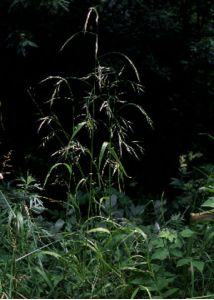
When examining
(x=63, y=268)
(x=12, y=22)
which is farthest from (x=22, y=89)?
(x=63, y=268)

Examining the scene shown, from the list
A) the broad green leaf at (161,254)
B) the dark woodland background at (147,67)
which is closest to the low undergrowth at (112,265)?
the broad green leaf at (161,254)

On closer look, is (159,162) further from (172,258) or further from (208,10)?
(172,258)

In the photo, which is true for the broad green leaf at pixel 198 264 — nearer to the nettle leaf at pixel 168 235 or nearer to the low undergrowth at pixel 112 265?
the low undergrowth at pixel 112 265

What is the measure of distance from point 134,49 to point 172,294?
9.10 feet

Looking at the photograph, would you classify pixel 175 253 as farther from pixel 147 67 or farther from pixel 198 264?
pixel 147 67

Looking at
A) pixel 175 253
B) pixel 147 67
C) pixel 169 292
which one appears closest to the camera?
pixel 169 292

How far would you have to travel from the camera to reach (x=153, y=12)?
500 centimetres

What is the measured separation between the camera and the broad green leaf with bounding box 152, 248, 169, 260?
2604 mm

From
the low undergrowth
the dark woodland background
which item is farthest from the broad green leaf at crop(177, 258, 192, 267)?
the dark woodland background

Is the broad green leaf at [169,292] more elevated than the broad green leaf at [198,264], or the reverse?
the broad green leaf at [198,264]

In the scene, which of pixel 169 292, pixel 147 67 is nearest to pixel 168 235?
pixel 169 292

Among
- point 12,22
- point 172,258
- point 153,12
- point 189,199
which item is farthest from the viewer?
point 153,12

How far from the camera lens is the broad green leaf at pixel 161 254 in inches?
103

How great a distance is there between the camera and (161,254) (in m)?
2.62
